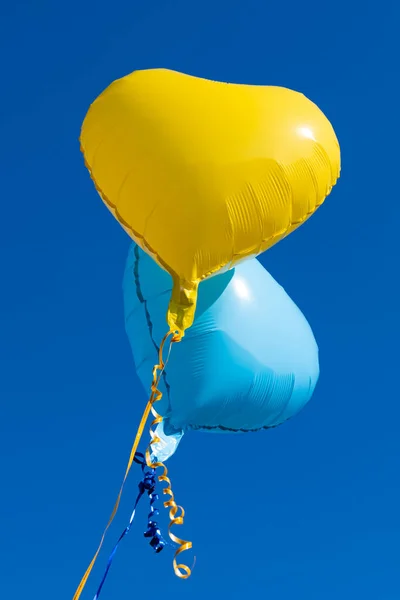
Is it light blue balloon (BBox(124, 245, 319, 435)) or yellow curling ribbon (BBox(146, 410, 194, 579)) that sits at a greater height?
light blue balloon (BBox(124, 245, 319, 435))

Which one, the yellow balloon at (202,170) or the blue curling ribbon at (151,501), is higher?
the yellow balloon at (202,170)

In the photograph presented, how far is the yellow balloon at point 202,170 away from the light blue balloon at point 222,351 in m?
1.26

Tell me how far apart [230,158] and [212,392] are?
7.75ft

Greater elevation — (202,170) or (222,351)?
(222,351)

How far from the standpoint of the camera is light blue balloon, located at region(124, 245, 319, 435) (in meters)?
8.17

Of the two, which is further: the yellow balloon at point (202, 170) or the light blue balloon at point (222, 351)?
the light blue balloon at point (222, 351)

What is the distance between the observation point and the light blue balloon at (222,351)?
8172 mm

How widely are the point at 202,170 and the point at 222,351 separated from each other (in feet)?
6.84

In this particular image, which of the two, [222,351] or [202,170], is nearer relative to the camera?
[202,170]

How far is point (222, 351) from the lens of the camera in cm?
824

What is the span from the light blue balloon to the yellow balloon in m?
1.26

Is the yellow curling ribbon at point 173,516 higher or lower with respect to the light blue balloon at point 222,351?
lower

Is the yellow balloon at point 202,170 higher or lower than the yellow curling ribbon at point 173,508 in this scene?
higher

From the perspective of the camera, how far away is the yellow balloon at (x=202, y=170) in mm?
6621
